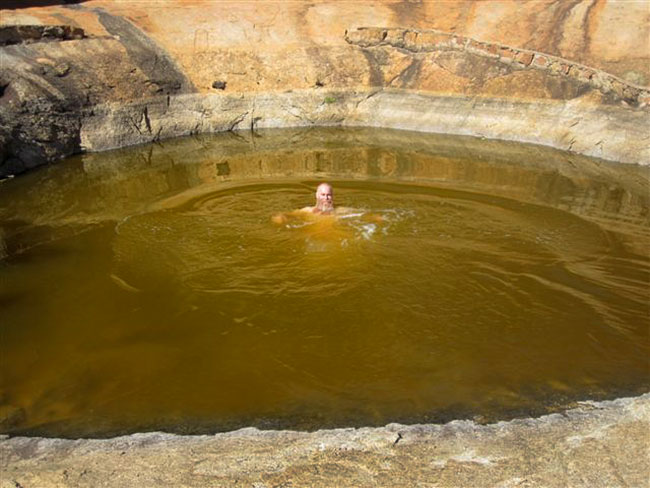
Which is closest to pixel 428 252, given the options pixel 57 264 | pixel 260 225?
pixel 260 225

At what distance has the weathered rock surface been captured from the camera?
4012mm

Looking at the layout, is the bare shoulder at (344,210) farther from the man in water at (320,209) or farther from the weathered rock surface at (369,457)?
the weathered rock surface at (369,457)

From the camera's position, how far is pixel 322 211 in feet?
31.0

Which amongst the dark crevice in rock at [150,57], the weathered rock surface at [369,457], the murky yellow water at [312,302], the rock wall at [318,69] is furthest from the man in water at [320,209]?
the dark crevice in rock at [150,57]

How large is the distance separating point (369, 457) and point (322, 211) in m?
5.57

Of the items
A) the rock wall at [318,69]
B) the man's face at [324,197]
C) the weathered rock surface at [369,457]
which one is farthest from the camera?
the rock wall at [318,69]

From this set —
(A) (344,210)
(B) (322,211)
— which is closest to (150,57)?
(A) (344,210)

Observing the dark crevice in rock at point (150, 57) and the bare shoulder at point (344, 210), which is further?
the dark crevice in rock at point (150, 57)

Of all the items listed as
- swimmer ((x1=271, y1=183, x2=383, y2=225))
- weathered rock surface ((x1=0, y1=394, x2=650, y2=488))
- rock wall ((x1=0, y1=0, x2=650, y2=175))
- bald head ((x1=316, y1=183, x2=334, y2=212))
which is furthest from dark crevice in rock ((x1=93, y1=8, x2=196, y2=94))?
weathered rock surface ((x1=0, y1=394, x2=650, y2=488))

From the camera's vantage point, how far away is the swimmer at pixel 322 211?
30.5 feet

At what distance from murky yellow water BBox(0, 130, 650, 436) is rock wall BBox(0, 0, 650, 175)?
11.5 feet

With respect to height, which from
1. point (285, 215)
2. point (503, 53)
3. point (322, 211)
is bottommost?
point (285, 215)

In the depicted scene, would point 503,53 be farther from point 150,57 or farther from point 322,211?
point 322,211

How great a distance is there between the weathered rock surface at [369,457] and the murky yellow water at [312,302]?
1.93 feet
